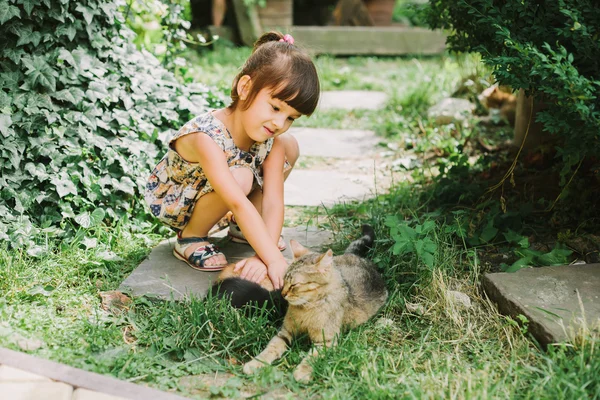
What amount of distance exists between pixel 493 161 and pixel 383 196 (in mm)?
854

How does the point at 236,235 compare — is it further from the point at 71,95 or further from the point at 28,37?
the point at 28,37

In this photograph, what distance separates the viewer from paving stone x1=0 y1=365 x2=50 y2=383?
2119mm

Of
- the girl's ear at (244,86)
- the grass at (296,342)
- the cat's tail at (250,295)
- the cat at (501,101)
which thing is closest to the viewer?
the grass at (296,342)

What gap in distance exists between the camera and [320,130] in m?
5.74

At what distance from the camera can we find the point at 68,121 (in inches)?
134

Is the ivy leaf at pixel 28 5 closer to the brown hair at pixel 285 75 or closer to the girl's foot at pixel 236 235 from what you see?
the brown hair at pixel 285 75

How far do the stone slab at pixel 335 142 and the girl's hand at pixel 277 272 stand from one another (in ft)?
7.45

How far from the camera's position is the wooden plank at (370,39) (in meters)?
8.86

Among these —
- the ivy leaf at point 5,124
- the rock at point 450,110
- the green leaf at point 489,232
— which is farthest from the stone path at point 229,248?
the ivy leaf at point 5,124

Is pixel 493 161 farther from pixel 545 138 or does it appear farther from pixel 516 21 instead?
pixel 516 21

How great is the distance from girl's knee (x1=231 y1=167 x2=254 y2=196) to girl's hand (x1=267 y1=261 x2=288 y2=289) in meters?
0.49

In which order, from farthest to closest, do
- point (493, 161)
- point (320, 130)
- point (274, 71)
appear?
point (320, 130), point (493, 161), point (274, 71)

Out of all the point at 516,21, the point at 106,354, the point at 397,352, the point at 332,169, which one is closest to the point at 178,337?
the point at 106,354

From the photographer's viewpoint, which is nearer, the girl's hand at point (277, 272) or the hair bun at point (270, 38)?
the girl's hand at point (277, 272)
